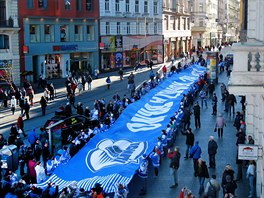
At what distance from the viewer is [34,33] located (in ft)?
167

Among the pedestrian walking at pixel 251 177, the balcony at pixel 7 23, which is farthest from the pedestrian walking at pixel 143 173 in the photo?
the balcony at pixel 7 23

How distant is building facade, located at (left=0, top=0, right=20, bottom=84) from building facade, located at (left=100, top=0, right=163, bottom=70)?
13.3 metres

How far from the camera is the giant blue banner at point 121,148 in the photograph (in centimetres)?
1719

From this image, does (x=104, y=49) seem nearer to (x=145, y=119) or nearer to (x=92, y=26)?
(x=92, y=26)

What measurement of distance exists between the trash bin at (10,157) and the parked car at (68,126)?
8.05 feet

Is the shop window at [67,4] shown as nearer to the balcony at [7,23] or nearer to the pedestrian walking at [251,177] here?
the balcony at [7,23]

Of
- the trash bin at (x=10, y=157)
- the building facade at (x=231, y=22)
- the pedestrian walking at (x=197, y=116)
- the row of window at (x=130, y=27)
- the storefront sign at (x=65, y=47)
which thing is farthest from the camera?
the building facade at (x=231, y=22)

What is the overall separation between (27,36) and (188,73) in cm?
1887

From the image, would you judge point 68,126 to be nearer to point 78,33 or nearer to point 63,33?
point 63,33

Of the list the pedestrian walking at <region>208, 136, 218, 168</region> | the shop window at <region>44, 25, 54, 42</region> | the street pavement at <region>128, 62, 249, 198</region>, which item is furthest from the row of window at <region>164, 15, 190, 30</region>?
the pedestrian walking at <region>208, 136, 218, 168</region>

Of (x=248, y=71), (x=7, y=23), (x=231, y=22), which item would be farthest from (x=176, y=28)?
(x=248, y=71)

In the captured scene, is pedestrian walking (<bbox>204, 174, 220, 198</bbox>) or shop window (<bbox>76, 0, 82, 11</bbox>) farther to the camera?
shop window (<bbox>76, 0, 82, 11</bbox>)

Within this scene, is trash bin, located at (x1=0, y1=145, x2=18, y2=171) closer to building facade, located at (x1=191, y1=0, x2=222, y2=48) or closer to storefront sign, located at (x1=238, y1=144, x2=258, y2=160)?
storefront sign, located at (x1=238, y1=144, x2=258, y2=160)

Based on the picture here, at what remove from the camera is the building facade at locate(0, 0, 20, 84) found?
46500 millimetres
